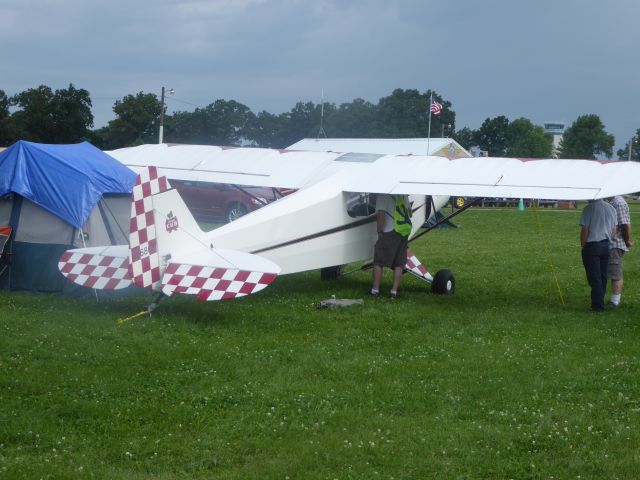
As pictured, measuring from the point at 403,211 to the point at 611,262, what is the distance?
9.40 ft

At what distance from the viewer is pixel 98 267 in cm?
902

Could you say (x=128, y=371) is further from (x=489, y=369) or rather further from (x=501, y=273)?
(x=501, y=273)

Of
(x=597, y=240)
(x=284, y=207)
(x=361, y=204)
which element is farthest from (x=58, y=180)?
(x=597, y=240)

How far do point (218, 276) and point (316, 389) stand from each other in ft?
7.41

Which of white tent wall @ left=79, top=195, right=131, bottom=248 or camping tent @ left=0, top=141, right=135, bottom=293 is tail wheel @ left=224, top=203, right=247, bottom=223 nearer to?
white tent wall @ left=79, top=195, right=131, bottom=248

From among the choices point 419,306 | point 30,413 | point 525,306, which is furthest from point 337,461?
point 525,306

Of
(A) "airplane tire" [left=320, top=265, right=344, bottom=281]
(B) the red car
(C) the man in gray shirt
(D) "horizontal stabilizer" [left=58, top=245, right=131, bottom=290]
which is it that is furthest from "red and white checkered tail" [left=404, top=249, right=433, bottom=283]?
(B) the red car

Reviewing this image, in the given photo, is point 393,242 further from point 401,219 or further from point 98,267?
point 98,267

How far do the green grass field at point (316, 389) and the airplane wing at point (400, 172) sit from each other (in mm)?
1609

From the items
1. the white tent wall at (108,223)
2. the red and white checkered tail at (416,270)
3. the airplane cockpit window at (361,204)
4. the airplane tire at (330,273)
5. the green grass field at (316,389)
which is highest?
the airplane cockpit window at (361,204)

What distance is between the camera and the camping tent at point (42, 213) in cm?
1032

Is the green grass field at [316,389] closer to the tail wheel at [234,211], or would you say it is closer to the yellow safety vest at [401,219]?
the yellow safety vest at [401,219]

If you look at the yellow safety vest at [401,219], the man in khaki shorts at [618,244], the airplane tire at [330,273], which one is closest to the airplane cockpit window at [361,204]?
the yellow safety vest at [401,219]

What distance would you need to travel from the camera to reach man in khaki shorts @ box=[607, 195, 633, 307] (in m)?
10.4
